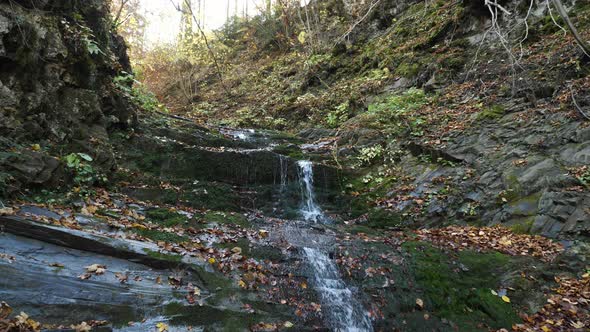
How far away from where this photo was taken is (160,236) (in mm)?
5527

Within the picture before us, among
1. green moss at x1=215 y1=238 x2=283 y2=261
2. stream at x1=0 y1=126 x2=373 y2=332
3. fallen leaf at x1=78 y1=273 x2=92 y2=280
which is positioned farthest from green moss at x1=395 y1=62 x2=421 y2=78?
fallen leaf at x1=78 y1=273 x2=92 y2=280

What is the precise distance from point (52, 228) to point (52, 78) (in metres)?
4.12

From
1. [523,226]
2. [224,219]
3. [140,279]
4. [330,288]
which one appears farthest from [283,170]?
[140,279]

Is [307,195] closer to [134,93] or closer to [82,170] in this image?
[82,170]

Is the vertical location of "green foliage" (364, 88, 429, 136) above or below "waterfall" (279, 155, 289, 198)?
above

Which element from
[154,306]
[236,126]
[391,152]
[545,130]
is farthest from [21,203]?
[236,126]

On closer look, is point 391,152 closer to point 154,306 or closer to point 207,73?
point 154,306

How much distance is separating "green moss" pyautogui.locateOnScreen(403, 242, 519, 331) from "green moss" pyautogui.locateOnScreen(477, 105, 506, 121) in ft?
14.9

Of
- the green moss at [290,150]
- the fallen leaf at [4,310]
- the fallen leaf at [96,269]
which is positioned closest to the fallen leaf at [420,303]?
the fallen leaf at [96,269]

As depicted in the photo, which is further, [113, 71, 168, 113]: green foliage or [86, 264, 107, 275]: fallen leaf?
[113, 71, 168, 113]: green foliage

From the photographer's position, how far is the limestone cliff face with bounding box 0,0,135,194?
5844 millimetres

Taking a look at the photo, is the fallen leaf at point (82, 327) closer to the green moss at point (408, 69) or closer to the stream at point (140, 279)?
the stream at point (140, 279)

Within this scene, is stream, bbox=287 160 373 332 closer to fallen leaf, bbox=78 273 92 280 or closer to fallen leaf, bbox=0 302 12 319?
fallen leaf, bbox=78 273 92 280

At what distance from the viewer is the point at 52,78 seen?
7148mm
